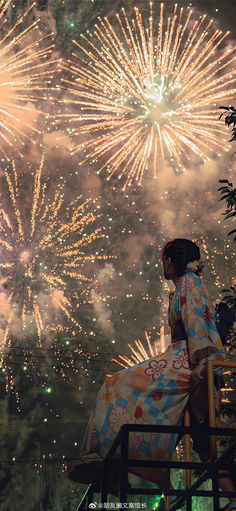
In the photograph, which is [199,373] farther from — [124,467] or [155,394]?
[124,467]

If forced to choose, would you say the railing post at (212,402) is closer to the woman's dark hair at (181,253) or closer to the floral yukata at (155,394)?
the floral yukata at (155,394)

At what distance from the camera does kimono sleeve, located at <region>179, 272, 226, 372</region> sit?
5.13 metres

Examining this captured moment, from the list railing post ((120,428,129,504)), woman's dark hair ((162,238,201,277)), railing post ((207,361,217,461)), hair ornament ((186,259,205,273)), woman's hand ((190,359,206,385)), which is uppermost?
woman's dark hair ((162,238,201,277))

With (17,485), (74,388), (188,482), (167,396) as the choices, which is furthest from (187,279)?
(17,485)

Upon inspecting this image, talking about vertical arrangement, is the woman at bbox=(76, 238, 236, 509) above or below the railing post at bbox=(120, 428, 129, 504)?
above

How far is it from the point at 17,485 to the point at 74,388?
16.8 metres

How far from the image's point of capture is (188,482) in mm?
5137

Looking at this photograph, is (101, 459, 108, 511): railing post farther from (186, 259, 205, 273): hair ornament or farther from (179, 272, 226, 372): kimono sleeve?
(186, 259, 205, 273): hair ornament

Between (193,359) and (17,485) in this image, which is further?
(17,485)

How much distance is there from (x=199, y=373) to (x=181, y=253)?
1.17m

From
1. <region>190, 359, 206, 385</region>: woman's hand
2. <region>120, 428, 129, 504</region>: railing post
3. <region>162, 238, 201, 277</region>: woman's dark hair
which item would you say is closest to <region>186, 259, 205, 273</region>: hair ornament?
<region>162, 238, 201, 277</region>: woman's dark hair

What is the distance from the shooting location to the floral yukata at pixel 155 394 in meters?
5.04

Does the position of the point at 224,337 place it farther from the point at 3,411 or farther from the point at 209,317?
the point at 3,411

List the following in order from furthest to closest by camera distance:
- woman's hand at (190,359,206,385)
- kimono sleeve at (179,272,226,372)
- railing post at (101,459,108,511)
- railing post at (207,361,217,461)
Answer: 1. kimono sleeve at (179,272,226,372)
2. woman's hand at (190,359,206,385)
3. railing post at (101,459,108,511)
4. railing post at (207,361,217,461)
